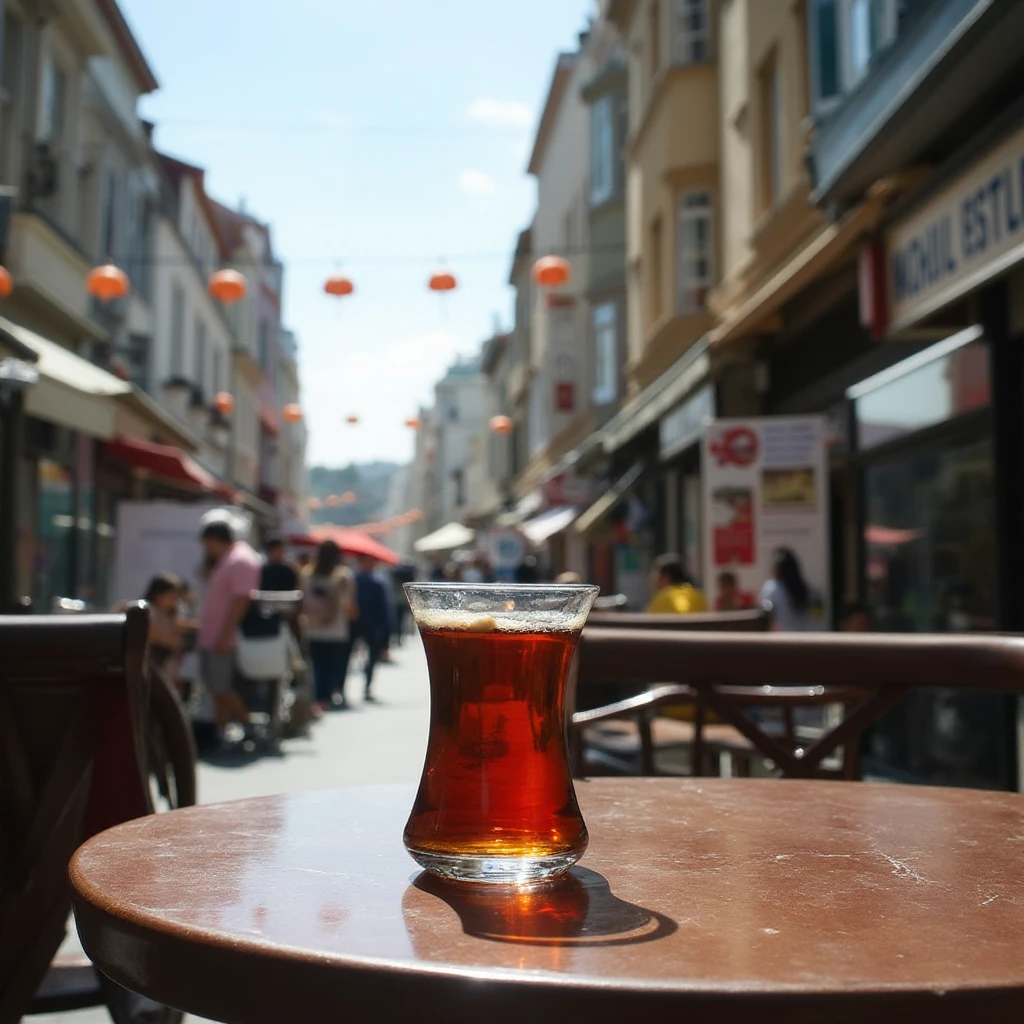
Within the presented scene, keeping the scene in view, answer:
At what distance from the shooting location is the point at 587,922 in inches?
41.8

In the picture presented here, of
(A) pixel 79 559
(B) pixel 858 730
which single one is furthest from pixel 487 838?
(A) pixel 79 559

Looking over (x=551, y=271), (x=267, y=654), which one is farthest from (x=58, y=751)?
(x=551, y=271)

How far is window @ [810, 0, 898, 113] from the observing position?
25.4 feet

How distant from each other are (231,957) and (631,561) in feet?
63.6

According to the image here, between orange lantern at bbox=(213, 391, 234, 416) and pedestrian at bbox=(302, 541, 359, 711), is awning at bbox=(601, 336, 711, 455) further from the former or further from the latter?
orange lantern at bbox=(213, 391, 234, 416)

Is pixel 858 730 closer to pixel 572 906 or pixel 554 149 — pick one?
pixel 572 906

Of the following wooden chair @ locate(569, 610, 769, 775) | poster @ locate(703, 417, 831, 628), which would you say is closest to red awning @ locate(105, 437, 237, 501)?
poster @ locate(703, 417, 831, 628)

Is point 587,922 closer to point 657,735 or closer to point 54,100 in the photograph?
point 657,735

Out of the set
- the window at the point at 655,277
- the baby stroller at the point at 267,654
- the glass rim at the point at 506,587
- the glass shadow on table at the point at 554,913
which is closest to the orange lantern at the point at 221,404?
the window at the point at 655,277

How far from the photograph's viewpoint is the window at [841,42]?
775 centimetres

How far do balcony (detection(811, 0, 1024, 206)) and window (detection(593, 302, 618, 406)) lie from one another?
51.5 feet

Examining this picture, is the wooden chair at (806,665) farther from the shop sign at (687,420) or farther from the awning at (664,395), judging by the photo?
the shop sign at (687,420)

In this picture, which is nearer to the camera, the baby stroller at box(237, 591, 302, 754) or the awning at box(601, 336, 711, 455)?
the baby stroller at box(237, 591, 302, 754)

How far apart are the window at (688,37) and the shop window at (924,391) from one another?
21.5 feet
